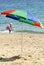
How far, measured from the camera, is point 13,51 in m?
11.4

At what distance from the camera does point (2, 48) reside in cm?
1220

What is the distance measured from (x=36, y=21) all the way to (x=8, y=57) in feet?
6.17

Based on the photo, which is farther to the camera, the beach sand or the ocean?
the ocean

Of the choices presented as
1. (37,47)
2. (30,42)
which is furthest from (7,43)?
(37,47)

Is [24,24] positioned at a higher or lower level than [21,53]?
higher

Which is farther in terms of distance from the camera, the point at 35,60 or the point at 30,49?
the point at 30,49

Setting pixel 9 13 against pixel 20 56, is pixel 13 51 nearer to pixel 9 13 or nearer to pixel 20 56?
pixel 20 56

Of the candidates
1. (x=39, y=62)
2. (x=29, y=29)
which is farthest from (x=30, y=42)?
(x=29, y=29)

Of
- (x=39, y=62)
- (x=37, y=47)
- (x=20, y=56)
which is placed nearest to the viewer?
(x=39, y=62)

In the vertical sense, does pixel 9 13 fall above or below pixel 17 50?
above

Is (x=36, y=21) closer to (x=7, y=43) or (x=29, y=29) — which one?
(x=7, y=43)

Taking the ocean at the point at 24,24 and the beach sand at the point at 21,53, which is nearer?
the beach sand at the point at 21,53

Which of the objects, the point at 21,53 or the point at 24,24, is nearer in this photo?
the point at 21,53

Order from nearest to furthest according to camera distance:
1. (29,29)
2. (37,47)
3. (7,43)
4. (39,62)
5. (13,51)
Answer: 1. (39,62)
2. (13,51)
3. (37,47)
4. (7,43)
5. (29,29)
